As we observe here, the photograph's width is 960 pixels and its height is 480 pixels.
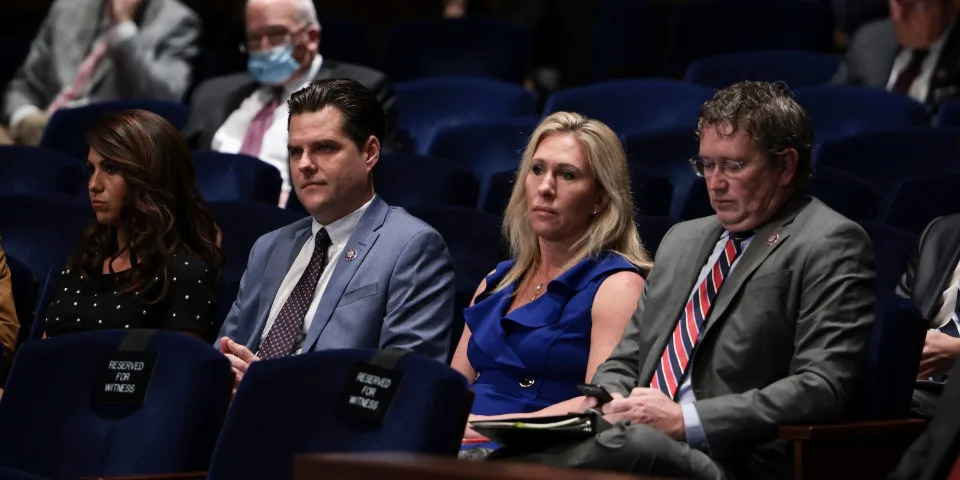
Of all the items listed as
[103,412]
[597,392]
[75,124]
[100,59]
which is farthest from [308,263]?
[100,59]

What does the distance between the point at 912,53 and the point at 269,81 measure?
78.1 inches

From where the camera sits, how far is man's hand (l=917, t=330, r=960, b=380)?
264 centimetres

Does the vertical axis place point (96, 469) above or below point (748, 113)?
below

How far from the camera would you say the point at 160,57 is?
530cm

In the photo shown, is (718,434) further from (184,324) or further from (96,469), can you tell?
(184,324)

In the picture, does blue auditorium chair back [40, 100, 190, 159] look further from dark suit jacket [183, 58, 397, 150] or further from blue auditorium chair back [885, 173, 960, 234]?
blue auditorium chair back [885, 173, 960, 234]

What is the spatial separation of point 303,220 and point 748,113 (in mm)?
1020

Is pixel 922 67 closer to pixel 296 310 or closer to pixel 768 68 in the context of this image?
pixel 768 68

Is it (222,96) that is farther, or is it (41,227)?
(222,96)

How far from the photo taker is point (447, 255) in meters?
2.85

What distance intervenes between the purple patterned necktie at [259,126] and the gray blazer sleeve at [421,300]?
1.67 metres

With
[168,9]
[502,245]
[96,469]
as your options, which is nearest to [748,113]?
[502,245]

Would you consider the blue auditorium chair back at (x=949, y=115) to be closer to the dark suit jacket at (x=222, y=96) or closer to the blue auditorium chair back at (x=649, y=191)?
the blue auditorium chair back at (x=649, y=191)

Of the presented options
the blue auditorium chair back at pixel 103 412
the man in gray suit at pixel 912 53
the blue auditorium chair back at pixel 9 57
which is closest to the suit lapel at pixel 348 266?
the blue auditorium chair back at pixel 103 412
